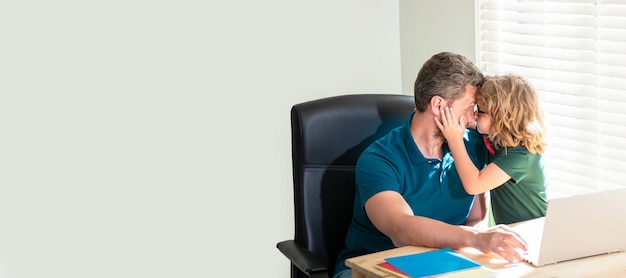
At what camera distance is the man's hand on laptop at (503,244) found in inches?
91.8

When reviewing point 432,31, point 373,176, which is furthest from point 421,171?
point 432,31

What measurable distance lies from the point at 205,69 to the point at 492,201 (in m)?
1.21

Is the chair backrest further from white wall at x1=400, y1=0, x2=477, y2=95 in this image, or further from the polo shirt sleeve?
white wall at x1=400, y1=0, x2=477, y2=95

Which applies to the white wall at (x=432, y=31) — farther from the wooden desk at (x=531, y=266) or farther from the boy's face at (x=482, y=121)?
the wooden desk at (x=531, y=266)

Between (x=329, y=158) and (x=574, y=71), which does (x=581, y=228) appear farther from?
(x=574, y=71)

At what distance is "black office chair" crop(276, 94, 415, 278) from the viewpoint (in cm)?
284

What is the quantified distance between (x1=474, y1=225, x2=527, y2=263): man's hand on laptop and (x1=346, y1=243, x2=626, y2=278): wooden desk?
0.06 ft

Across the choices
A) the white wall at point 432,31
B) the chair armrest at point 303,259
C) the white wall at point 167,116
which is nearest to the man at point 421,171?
the chair armrest at point 303,259

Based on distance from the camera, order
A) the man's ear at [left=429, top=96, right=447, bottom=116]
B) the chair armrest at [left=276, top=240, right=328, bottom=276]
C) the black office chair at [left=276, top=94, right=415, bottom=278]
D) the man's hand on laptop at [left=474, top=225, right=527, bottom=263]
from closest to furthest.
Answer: the man's hand on laptop at [left=474, top=225, right=527, bottom=263] < the chair armrest at [left=276, top=240, right=328, bottom=276] < the man's ear at [left=429, top=96, right=447, bottom=116] < the black office chair at [left=276, top=94, right=415, bottom=278]

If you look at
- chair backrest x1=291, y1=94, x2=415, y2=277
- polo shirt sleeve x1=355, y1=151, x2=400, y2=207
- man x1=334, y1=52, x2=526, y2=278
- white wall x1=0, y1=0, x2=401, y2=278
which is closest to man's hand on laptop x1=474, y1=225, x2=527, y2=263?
man x1=334, y1=52, x2=526, y2=278

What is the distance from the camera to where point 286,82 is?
3.65 m

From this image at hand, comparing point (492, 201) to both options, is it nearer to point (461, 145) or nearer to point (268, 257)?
point (461, 145)

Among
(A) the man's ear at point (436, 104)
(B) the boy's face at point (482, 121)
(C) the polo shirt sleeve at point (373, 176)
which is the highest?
(A) the man's ear at point (436, 104)

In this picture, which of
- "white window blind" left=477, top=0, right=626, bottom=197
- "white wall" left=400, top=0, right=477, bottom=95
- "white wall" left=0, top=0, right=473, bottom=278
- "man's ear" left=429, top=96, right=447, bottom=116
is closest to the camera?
"man's ear" left=429, top=96, right=447, bottom=116
